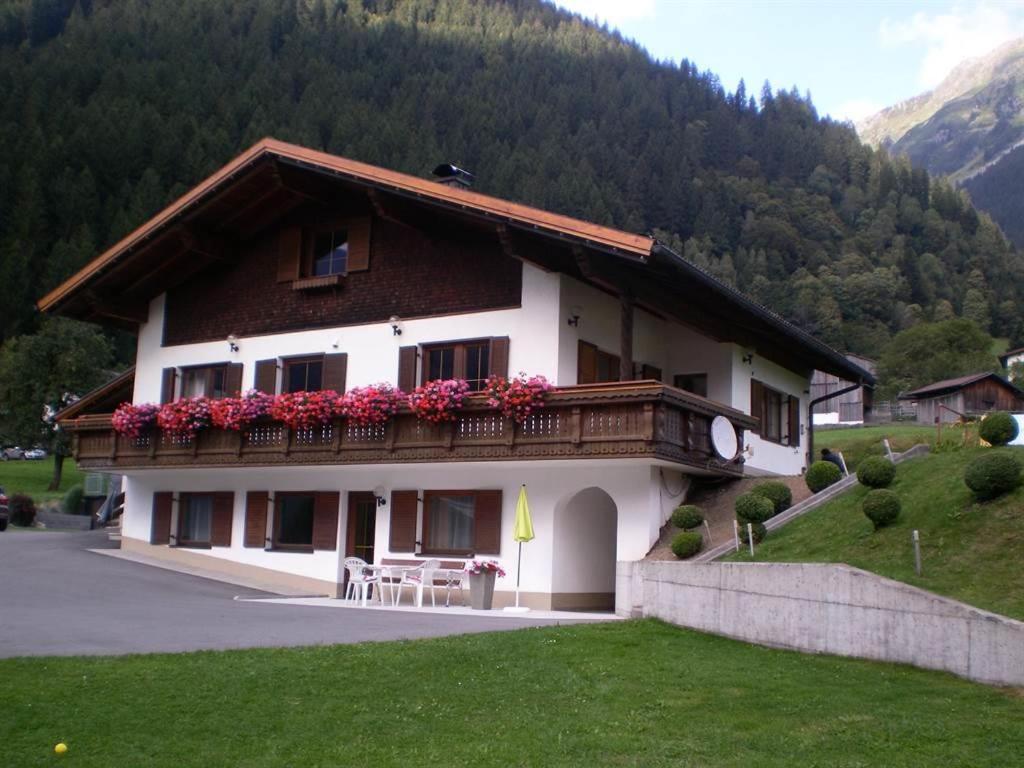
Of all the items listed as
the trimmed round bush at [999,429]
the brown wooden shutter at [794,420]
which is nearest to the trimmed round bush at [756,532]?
the trimmed round bush at [999,429]

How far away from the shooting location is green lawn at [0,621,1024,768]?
8.57 m

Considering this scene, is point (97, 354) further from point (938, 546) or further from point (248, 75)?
point (248, 75)

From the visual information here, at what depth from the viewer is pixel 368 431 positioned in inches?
858

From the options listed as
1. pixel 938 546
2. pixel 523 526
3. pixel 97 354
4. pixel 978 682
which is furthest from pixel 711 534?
pixel 97 354

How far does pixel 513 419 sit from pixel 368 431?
3.39m

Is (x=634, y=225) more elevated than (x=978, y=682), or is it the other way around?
(x=634, y=225)

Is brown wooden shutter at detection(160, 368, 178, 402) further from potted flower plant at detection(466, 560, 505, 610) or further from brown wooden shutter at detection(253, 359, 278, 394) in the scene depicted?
potted flower plant at detection(466, 560, 505, 610)

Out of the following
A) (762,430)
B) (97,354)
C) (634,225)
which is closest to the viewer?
(762,430)

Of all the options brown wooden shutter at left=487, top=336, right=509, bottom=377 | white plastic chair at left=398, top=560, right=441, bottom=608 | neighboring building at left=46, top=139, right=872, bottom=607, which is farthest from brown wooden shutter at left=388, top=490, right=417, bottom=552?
brown wooden shutter at left=487, top=336, right=509, bottom=377

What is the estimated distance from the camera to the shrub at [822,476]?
19.4 meters

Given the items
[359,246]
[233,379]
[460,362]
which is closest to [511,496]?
[460,362]

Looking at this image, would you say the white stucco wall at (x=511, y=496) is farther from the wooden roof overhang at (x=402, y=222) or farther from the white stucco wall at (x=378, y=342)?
the wooden roof overhang at (x=402, y=222)

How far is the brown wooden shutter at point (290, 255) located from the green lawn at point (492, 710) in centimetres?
1347

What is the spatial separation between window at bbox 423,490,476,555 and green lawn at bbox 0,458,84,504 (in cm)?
3057
